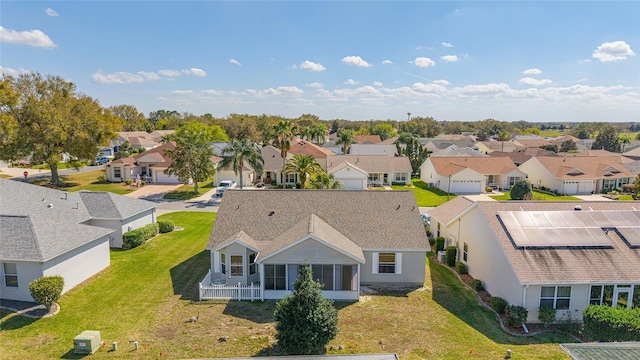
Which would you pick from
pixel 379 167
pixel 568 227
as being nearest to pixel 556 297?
pixel 568 227

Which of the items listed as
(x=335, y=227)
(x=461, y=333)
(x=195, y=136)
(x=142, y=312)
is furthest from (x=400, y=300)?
(x=195, y=136)

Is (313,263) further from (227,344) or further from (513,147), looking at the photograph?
(513,147)

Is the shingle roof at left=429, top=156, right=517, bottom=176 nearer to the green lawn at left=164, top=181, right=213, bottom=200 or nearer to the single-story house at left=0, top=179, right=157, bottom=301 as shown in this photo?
the green lawn at left=164, top=181, right=213, bottom=200

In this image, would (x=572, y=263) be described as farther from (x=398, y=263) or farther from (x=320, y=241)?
(x=320, y=241)

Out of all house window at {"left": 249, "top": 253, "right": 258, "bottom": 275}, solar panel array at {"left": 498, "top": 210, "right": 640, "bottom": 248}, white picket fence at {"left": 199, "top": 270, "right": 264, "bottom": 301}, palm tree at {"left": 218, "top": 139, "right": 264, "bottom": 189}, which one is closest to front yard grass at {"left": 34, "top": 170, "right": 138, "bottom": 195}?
palm tree at {"left": 218, "top": 139, "right": 264, "bottom": 189}

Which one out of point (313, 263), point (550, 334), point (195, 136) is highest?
point (195, 136)

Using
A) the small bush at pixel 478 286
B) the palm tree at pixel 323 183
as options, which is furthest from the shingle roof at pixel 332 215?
the palm tree at pixel 323 183

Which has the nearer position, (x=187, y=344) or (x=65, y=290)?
(x=187, y=344)

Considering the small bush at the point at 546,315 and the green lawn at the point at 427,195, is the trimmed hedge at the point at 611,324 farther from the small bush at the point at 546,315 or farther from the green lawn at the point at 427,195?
the green lawn at the point at 427,195
